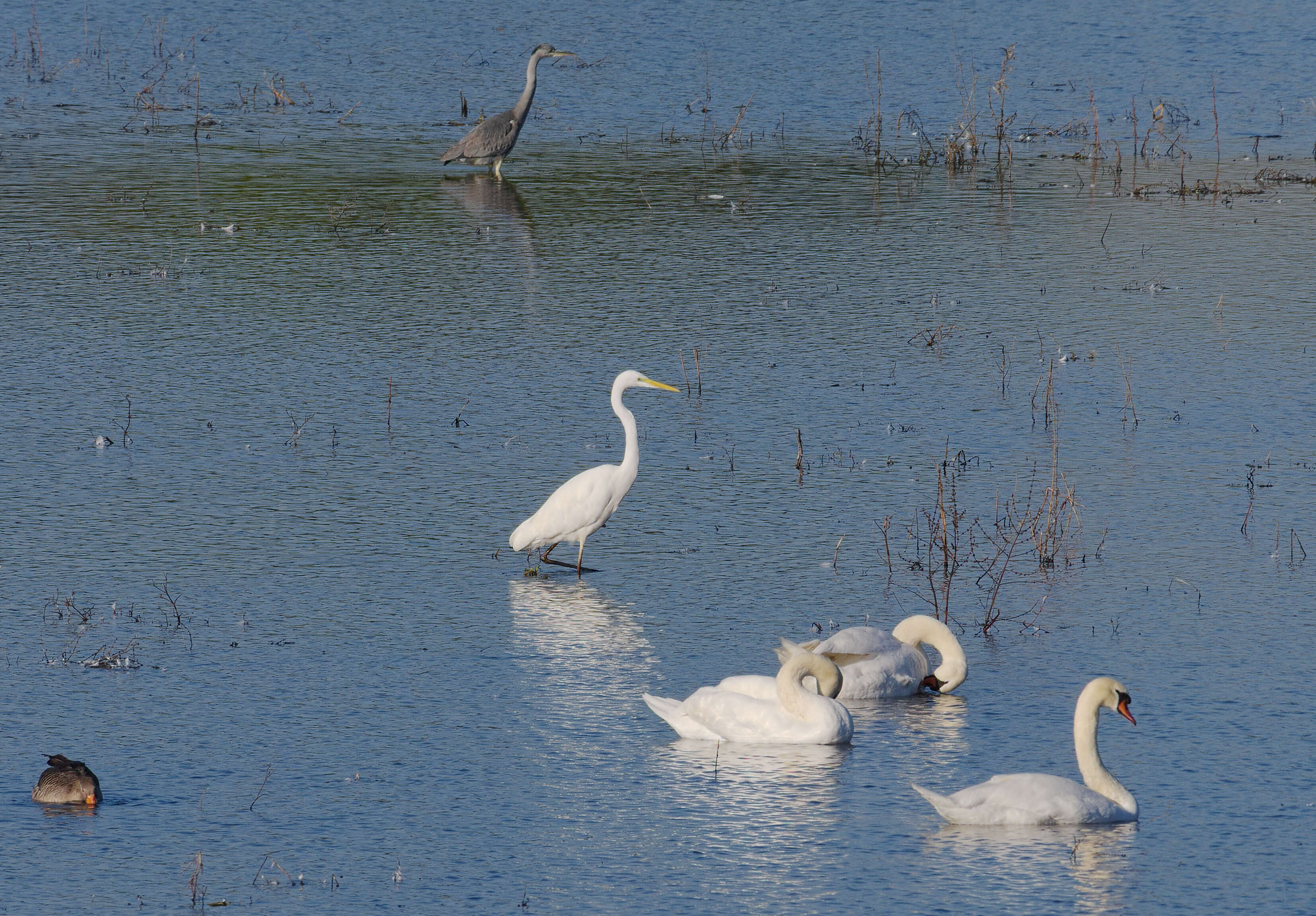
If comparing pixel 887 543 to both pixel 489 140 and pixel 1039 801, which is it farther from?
pixel 489 140

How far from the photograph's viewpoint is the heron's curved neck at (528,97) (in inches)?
1013

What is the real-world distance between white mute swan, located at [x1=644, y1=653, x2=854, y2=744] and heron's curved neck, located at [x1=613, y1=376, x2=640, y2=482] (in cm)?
300

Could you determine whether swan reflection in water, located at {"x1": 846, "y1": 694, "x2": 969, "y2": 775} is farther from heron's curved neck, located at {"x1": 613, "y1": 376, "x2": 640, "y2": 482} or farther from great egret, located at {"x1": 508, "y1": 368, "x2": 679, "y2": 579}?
heron's curved neck, located at {"x1": 613, "y1": 376, "x2": 640, "y2": 482}

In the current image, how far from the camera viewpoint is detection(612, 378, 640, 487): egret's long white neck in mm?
12109

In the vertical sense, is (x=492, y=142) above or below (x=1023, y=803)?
above

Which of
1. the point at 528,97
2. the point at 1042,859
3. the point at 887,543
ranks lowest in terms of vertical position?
the point at 1042,859

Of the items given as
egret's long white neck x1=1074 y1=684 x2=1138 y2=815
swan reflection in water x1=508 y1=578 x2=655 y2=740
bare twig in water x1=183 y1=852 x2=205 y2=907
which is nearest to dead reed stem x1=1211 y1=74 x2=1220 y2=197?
swan reflection in water x1=508 y1=578 x2=655 y2=740

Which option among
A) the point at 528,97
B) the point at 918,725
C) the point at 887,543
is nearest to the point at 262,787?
the point at 918,725

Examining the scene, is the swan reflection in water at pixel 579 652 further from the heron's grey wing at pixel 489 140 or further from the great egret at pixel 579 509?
the heron's grey wing at pixel 489 140

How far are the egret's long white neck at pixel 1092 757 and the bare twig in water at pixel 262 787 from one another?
3786mm

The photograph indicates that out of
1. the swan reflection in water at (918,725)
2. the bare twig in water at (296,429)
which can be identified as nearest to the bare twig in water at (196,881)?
the swan reflection in water at (918,725)

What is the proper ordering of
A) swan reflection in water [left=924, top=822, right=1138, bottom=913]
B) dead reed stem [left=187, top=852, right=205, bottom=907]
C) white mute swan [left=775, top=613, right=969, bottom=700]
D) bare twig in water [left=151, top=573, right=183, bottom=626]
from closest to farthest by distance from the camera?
dead reed stem [left=187, top=852, right=205, bottom=907], swan reflection in water [left=924, top=822, right=1138, bottom=913], white mute swan [left=775, top=613, right=969, bottom=700], bare twig in water [left=151, top=573, right=183, bottom=626]

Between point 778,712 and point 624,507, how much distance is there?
164 inches

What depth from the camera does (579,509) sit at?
1189cm
